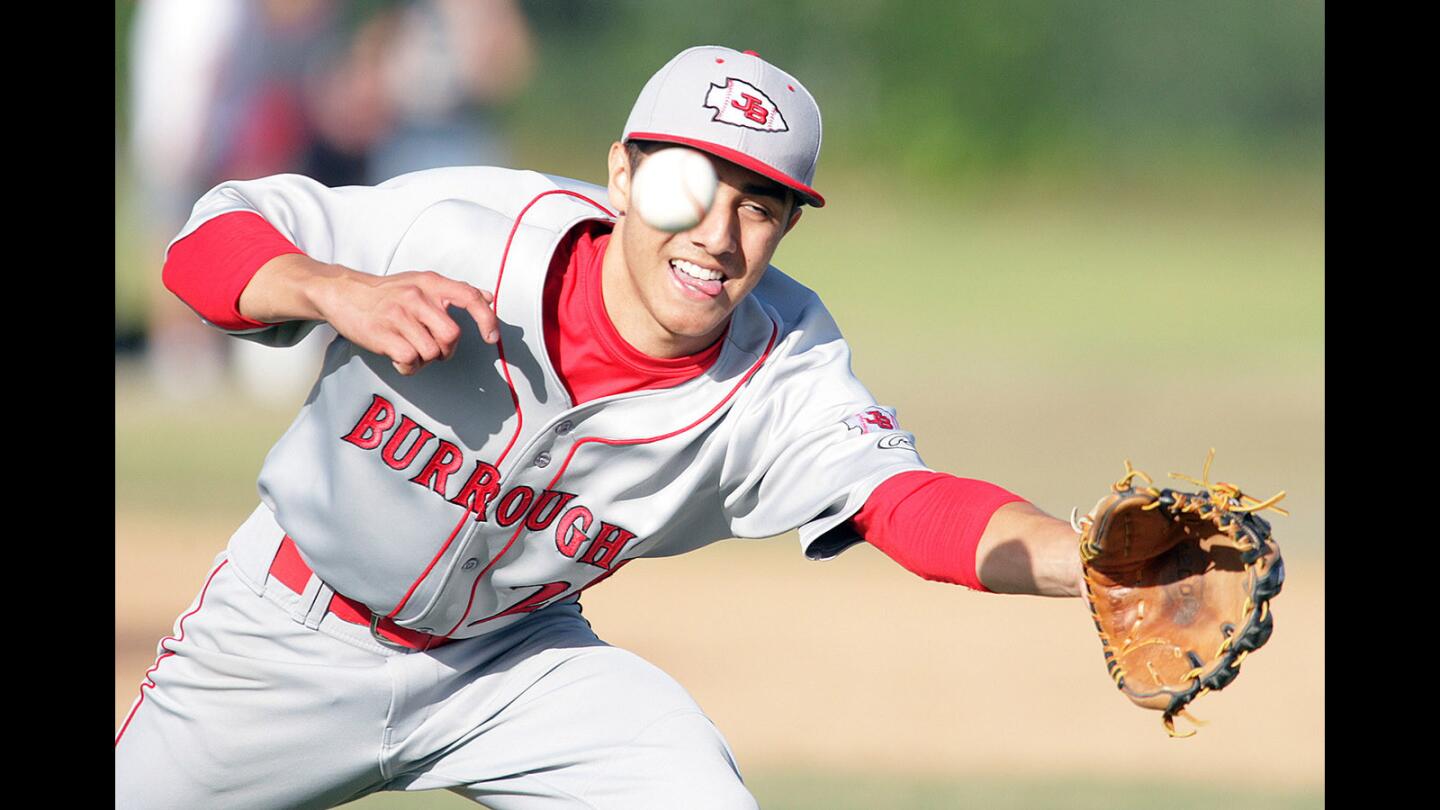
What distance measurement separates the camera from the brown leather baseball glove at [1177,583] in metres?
2.54

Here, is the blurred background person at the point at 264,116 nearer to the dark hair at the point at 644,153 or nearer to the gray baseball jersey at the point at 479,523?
the gray baseball jersey at the point at 479,523

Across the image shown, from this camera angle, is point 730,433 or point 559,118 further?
point 559,118

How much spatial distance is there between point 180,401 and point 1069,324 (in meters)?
8.16

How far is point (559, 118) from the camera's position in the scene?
22016mm

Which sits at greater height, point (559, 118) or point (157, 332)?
point (559, 118)

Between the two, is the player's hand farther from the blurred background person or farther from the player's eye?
the blurred background person

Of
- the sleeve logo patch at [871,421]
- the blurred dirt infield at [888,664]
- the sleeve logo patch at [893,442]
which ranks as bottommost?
the blurred dirt infield at [888,664]

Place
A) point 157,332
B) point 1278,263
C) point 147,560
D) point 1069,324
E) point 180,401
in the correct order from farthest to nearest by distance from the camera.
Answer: point 1278,263
point 1069,324
point 157,332
point 180,401
point 147,560

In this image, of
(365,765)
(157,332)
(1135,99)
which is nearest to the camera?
(365,765)

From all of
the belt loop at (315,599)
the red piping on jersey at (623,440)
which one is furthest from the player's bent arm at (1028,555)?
the belt loop at (315,599)

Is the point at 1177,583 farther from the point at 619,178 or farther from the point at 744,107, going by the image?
the point at 619,178

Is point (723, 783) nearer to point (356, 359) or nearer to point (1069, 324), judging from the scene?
point (356, 359)

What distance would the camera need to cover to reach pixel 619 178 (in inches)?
126

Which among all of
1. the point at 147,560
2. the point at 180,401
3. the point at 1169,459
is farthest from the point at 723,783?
the point at 180,401
